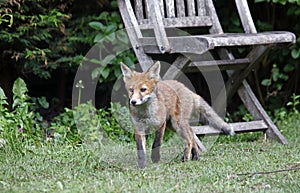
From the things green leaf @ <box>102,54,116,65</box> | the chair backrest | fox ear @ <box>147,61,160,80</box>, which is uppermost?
the chair backrest

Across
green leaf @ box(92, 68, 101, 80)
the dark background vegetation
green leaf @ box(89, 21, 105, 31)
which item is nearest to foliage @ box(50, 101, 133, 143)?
green leaf @ box(92, 68, 101, 80)

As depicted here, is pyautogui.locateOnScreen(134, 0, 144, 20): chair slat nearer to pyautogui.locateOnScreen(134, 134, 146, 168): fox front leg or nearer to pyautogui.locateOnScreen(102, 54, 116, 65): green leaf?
pyautogui.locateOnScreen(102, 54, 116, 65): green leaf

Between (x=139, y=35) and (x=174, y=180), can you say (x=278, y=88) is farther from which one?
(x=174, y=180)

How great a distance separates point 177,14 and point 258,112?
130 cm

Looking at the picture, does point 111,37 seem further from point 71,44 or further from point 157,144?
point 157,144

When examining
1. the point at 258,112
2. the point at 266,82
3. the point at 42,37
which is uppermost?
the point at 42,37

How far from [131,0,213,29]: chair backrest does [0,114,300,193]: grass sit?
1245 mm

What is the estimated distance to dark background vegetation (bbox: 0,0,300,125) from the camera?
613 cm

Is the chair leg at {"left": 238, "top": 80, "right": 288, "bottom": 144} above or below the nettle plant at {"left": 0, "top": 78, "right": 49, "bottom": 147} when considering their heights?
below

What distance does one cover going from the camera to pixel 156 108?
4.50 m

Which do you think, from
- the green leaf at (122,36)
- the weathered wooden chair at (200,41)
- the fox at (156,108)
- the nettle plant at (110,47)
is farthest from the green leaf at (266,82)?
the fox at (156,108)

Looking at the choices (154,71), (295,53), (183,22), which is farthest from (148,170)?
(295,53)

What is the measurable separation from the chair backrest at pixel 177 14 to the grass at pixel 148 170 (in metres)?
1.25

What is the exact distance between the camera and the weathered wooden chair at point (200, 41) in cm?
507
